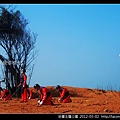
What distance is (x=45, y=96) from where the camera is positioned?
552 centimetres

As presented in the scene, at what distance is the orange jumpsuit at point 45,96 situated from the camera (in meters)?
5.44

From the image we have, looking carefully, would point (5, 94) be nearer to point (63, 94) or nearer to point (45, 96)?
point (45, 96)

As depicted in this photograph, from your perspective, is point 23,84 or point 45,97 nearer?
point 23,84

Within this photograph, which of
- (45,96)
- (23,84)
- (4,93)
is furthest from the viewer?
(4,93)

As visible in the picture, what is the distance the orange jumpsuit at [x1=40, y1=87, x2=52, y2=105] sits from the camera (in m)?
5.44

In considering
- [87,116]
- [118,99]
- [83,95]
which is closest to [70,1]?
[87,116]

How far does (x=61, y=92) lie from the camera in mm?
5441

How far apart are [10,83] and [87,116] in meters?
1.62

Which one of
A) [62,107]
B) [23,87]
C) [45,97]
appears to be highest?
[23,87]

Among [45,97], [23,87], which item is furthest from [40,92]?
[23,87]

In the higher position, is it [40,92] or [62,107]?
[40,92]

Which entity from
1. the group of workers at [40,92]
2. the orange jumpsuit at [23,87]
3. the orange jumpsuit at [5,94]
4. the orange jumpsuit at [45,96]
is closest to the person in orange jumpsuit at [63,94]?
the group of workers at [40,92]

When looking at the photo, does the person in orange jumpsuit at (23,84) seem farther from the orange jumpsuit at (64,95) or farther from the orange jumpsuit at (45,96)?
the orange jumpsuit at (64,95)

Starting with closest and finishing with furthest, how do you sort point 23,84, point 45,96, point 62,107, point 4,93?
1. point 62,107
2. point 23,84
3. point 45,96
4. point 4,93
